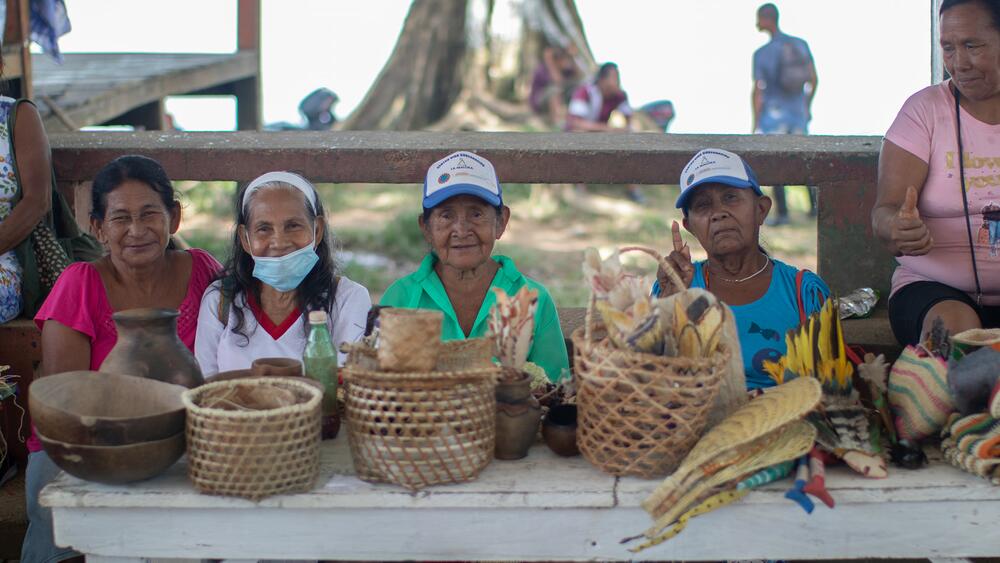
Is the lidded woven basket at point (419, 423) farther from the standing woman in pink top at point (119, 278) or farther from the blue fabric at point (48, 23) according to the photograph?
the blue fabric at point (48, 23)

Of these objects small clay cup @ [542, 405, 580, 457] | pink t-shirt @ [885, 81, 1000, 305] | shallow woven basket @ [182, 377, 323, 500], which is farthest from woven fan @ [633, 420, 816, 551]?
pink t-shirt @ [885, 81, 1000, 305]

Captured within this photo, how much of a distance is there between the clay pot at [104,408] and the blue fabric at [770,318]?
5.22ft

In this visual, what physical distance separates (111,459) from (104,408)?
0.21 metres

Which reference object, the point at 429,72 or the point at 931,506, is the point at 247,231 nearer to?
the point at 931,506

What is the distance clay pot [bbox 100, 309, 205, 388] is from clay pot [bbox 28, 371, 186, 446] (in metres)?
0.08

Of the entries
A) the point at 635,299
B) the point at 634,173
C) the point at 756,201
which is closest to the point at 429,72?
the point at 634,173

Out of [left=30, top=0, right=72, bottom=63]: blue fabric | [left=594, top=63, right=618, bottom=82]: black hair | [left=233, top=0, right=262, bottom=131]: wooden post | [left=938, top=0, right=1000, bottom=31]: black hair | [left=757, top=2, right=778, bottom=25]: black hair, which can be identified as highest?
[left=757, top=2, right=778, bottom=25]: black hair

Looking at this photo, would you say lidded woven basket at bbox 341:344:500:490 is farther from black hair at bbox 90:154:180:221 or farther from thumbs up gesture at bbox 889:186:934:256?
thumbs up gesture at bbox 889:186:934:256

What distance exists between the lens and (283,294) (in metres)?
3.07

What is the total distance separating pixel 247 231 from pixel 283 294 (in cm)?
22

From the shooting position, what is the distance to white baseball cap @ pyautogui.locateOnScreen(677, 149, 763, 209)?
9.97 ft

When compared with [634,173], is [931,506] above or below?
below

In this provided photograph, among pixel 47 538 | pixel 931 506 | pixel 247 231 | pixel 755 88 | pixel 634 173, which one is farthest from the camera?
pixel 755 88

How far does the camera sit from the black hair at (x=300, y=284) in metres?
3.03
